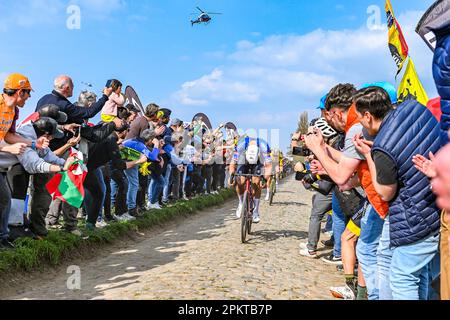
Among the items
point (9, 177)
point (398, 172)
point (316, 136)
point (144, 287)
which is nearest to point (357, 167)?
point (316, 136)

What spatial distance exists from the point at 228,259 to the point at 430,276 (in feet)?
13.0

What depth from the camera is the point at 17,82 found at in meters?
5.88

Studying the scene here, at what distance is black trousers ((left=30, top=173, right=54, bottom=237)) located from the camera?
656cm

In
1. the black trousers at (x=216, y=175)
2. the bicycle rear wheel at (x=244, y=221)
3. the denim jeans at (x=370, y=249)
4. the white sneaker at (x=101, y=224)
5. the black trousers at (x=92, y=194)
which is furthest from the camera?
the black trousers at (x=216, y=175)

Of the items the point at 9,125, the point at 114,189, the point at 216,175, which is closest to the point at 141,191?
the point at 114,189

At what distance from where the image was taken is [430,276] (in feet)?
10.6

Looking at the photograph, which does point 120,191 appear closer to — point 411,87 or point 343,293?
point 343,293

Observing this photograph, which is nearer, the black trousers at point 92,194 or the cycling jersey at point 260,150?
the black trousers at point 92,194

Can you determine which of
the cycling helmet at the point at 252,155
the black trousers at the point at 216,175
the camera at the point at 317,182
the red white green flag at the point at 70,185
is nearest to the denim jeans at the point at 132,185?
the cycling helmet at the point at 252,155

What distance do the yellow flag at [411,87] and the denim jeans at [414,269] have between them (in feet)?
16.1

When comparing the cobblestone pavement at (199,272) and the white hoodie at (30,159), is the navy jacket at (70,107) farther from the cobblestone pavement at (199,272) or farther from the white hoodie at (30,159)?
the cobblestone pavement at (199,272)

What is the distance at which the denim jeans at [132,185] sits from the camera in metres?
10.1

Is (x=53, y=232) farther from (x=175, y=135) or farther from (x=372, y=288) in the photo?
(x=175, y=135)

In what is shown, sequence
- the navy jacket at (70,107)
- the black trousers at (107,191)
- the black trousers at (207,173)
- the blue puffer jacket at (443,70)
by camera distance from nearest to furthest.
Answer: the blue puffer jacket at (443,70) < the navy jacket at (70,107) < the black trousers at (107,191) < the black trousers at (207,173)
